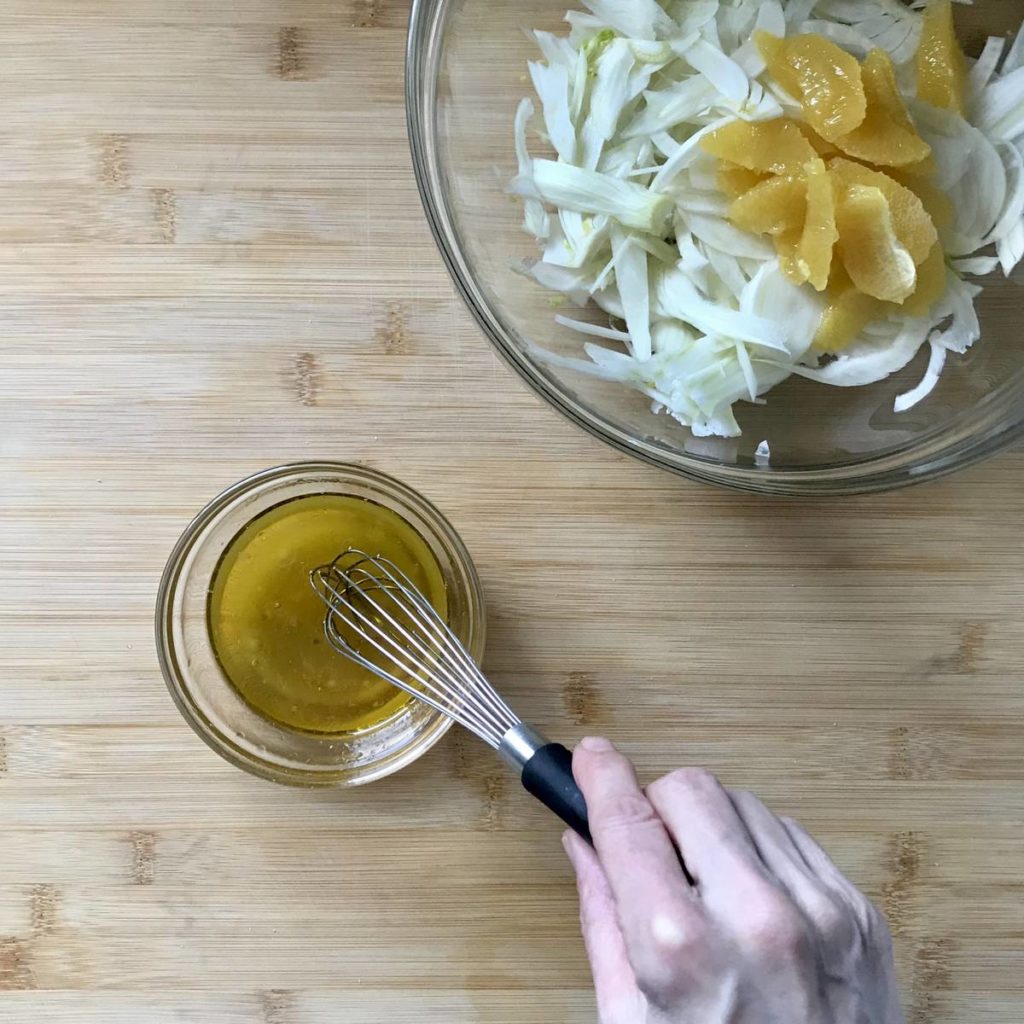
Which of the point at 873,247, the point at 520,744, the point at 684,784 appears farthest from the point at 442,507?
the point at 873,247

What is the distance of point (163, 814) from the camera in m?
1.04

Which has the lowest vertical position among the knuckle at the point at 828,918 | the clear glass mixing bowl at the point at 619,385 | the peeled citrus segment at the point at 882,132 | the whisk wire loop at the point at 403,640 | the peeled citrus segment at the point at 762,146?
the whisk wire loop at the point at 403,640

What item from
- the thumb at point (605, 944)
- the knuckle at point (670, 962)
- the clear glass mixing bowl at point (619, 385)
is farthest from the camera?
the clear glass mixing bowl at point (619, 385)

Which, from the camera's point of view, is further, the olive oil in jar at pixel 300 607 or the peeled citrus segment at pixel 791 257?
the olive oil in jar at pixel 300 607

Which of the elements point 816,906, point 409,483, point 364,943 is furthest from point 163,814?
point 816,906

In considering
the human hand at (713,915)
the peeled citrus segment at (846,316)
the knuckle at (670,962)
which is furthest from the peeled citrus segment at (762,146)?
the knuckle at (670,962)

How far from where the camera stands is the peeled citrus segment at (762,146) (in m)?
0.90

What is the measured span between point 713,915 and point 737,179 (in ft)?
2.06

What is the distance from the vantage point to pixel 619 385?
993 mm

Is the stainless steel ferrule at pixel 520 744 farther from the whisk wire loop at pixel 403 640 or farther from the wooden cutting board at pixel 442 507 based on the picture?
the wooden cutting board at pixel 442 507

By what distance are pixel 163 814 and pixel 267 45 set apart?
2.59 ft

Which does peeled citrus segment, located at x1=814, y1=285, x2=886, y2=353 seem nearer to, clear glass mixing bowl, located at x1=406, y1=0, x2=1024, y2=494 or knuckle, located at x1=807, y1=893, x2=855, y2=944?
clear glass mixing bowl, located at x1=406, y1=0, x2=1024, y2=494

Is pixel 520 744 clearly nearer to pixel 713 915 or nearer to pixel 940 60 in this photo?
pixel 713 915

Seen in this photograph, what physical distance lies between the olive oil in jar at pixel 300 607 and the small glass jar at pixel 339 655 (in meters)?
0.01
